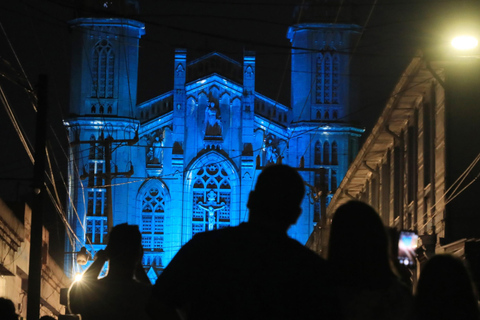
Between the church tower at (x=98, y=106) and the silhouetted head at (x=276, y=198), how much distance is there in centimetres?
4602

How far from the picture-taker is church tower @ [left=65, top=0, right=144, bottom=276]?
51031 millimetres

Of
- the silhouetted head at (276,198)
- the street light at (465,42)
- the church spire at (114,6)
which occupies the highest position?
the church spire at (114,6)

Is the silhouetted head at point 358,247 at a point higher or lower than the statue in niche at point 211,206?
lower

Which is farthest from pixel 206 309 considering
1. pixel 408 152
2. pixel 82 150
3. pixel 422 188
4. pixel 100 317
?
pixel 82 150

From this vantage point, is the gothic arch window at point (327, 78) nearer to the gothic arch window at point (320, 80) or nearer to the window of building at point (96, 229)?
the gothic arch window at point (320, 80)

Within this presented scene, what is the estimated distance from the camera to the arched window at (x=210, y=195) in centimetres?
5247

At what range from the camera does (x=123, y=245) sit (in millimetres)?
6797

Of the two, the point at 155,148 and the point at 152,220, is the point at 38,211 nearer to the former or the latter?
the point at 152,220

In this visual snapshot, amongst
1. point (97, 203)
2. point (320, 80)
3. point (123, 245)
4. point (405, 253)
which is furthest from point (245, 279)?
point (320, 80)

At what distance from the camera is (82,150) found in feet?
169

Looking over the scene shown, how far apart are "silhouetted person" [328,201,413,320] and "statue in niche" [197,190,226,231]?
46902 millimetres

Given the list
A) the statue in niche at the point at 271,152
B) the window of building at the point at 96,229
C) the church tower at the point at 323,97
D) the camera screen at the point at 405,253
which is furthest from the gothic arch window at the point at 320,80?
the camera screen at the point at 405,253

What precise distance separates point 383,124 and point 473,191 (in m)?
6.07

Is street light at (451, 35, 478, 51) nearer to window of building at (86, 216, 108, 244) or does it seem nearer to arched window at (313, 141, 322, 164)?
arched window at (313, 141, 322, 164)
